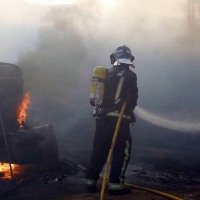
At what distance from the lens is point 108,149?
4453 millimetres

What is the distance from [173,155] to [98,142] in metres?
3.27

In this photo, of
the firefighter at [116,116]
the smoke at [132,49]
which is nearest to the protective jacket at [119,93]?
the firefighter at [116,116]

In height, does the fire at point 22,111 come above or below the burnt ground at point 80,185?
above

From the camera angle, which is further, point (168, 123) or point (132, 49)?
point (132, 49)

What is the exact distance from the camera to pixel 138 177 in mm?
5484

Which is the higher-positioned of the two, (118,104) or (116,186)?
(118,104)

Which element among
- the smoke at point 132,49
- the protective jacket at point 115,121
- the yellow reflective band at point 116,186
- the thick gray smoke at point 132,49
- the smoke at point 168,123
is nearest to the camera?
the yellow reflective band at point 116,186

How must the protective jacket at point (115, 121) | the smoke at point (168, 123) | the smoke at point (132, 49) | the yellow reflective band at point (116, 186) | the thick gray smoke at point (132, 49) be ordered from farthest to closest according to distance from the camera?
the smoke at point (132, 49) → the thick gray smoke at point (132, 49) → the smoke at point (168, 123) → the protective jacket at point (115, 121) → the yellow reflective band at point (116, 186)

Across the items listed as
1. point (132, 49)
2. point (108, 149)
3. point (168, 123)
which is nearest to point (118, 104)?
point (108, 149)

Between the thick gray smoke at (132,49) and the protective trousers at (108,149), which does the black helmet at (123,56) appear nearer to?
the protective trousers at (108,149)

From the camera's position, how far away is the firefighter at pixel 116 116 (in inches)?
170

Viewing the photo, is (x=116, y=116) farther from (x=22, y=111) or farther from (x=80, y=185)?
(x=22, y=111)

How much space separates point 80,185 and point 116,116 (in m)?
1.26

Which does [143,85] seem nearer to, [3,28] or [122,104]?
[3,28]
